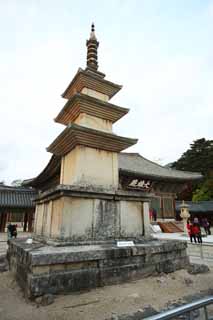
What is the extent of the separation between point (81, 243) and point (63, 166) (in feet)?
9.64

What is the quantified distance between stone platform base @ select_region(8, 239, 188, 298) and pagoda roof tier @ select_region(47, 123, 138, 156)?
2878 millimetres

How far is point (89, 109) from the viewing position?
633 centimetres

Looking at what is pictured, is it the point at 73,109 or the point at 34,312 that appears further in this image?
the point at 73,109

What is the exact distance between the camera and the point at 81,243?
464 cm

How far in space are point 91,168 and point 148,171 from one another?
18.5m

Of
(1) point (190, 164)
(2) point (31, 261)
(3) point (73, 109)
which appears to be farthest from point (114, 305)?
(1) point (190, 164)

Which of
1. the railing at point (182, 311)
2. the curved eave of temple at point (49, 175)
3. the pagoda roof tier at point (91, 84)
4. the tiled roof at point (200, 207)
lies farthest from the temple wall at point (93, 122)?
the tiled roof at point (200, 207)

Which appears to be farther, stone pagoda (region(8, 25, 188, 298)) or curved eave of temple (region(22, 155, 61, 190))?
curved eave of temple (region(22, 155, 61, 190))

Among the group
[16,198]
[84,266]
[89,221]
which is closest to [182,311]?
[84,266]

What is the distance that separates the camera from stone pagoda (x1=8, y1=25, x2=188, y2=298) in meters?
3.67

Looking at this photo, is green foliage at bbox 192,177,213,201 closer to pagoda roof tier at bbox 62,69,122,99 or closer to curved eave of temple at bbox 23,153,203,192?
curved eave of temple at bbox 23,153,203,192

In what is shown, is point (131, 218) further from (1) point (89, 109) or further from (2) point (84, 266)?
(1) point (89, 109)

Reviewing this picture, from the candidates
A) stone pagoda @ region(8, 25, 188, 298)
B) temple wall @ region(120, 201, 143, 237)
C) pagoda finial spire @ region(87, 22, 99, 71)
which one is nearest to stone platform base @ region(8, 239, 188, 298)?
stone pagoda @ region(8, 25, 188, 298)

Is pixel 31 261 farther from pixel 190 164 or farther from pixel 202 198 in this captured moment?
pixel 190 164
